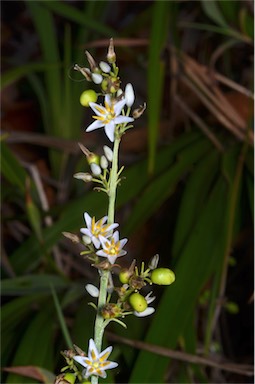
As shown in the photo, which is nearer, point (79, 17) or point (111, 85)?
point (111, 85)

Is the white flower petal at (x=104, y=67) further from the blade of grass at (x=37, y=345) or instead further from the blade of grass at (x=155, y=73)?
the blade of grass at (x=155, y=73)

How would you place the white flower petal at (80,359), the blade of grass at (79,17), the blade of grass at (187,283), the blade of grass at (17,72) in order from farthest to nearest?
1. the blade of grass at (79,17)
2. the blade of grass at (17,72)
3. the blade of grass at (187,283)
4. the white flower petal at (80,359)

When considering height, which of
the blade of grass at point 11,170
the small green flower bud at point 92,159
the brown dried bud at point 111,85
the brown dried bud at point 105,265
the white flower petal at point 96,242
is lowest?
the brown dried bud at point 105,265

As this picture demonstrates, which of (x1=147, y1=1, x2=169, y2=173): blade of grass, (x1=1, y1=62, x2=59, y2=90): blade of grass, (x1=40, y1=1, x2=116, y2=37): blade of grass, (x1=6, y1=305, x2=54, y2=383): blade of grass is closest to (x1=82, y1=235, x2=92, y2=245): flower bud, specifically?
(x1=6, y1=305, x2=54, y2=383): blade of grass

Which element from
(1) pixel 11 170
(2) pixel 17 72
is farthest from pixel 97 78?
(2) pixel 17 72

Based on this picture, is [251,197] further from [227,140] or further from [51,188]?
[51,188]

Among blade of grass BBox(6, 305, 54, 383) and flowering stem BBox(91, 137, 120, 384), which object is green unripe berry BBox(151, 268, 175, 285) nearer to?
flowering stem BBox(91, 137, 120, 384)

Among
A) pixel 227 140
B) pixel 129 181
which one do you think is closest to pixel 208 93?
pixel 227 140

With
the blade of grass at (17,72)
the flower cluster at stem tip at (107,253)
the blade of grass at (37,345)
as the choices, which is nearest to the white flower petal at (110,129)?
the flower cluster at stem tip at (107,253)

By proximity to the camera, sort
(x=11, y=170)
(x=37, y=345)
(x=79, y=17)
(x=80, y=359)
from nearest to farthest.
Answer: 1. (x=80, y=359)
2. (x=37, y=345)
3. (x=11, y=170)
4. (x=79, y=17)

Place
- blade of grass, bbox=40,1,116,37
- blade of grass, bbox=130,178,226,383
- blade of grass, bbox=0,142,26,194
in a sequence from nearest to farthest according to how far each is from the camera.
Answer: blade of grass, bbox=130,178,226,383, blade of grass, bbox=0,142,26,194, blade of grass, bbox=40,1,116,37

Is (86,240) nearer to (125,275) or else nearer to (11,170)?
(125,275)
